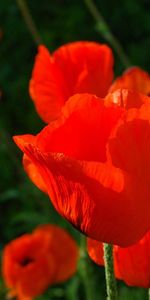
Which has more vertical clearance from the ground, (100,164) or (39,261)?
(100,164)

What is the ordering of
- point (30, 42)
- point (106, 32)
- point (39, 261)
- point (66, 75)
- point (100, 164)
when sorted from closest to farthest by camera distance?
1. point (100, 164)
2. point (66, 75)
3. point (39, 261)
4. point (106, 32)
5. point (30, 42)

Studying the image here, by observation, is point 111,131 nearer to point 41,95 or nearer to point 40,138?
point 40,138

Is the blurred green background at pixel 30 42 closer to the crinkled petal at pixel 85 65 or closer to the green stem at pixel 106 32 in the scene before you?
the green stem at pixel 106 32

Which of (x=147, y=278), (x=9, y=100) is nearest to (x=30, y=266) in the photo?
(x=147, y=278)

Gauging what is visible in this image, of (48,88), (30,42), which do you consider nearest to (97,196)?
(48,88)

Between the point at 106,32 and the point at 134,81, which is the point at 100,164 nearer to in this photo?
the point at 134,81
